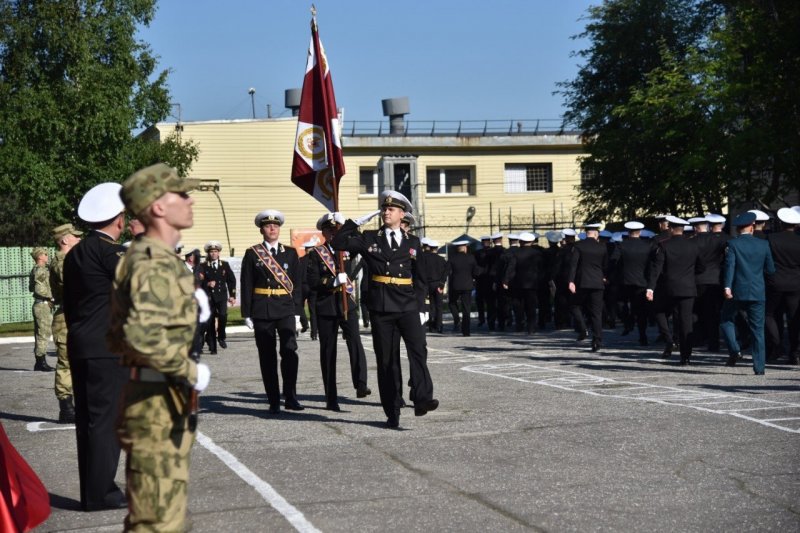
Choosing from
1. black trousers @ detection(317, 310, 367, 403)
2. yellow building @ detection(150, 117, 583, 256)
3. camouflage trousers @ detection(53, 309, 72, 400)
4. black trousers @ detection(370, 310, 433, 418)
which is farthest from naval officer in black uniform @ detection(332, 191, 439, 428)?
yellow building @ detection(150, 117, 583, 256)

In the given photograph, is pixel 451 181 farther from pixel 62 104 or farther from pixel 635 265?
pixel 635 265

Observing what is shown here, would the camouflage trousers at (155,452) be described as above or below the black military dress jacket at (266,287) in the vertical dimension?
below

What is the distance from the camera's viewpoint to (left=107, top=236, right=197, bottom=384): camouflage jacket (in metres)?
4.71

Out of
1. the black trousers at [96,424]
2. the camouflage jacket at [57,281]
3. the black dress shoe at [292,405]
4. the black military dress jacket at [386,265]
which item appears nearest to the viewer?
the black trousers at [96,424]

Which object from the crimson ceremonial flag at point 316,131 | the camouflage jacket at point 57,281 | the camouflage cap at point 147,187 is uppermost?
the crimson ceremonial flag at point 316,131

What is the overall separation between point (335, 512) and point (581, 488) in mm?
1580

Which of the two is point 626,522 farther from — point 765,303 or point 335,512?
point 765,303

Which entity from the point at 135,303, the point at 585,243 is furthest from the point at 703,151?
the point at 135,303

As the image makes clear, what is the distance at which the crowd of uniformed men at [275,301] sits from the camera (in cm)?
478

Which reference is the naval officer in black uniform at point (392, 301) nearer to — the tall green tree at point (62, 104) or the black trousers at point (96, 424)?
the black trousers at point (96, 424)

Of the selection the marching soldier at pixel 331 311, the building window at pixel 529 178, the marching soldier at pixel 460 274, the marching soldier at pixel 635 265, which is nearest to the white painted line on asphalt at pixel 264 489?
the marching soldier at pixel 331 311

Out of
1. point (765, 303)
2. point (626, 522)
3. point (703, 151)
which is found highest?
point (703, 151)

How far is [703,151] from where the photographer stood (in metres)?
28.4

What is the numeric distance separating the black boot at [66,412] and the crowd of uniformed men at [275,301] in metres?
0.01
